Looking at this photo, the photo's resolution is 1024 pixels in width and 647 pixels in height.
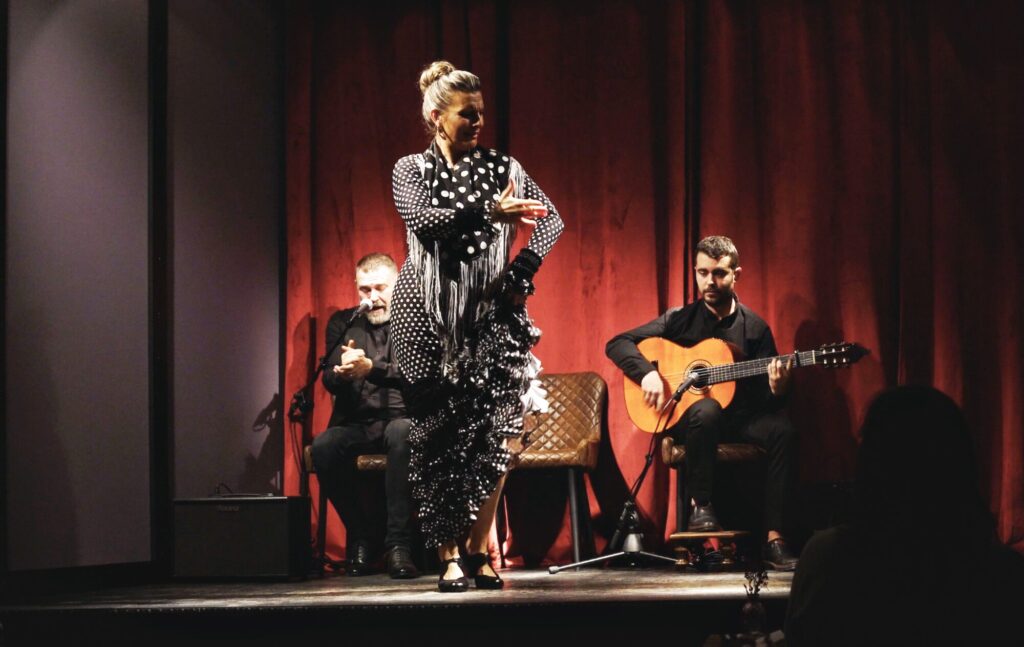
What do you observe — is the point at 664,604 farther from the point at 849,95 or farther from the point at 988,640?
the point at 849,95

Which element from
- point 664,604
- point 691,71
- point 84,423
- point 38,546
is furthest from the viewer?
point 691,71

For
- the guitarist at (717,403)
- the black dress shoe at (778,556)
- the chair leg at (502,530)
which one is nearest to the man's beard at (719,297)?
the guitarist at (717,403)

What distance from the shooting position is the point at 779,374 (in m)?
4.21

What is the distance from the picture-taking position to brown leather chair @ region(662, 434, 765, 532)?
428cm

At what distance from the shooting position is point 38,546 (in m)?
3.81

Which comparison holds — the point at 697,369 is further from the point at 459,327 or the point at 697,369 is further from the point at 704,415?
the point at 459,327

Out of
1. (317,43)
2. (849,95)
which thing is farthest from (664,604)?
(317,43)

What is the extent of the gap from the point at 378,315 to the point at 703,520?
167cm

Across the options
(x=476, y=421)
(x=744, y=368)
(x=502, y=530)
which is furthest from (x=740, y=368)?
(x=476, y=421)

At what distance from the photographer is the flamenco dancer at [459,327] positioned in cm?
320

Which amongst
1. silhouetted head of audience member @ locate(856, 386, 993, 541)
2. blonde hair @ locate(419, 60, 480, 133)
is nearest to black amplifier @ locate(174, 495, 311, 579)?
blonde hair @ locate(419, 60, 480, 133)

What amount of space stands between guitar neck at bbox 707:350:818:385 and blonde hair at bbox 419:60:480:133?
1.72 metres

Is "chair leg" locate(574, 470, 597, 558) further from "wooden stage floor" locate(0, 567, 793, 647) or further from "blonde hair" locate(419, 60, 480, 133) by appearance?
"blonde hair" locate(419, 60, 480, 133)

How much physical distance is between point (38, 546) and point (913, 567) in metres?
3.30
